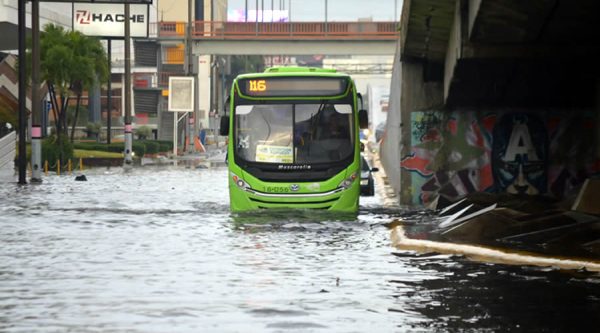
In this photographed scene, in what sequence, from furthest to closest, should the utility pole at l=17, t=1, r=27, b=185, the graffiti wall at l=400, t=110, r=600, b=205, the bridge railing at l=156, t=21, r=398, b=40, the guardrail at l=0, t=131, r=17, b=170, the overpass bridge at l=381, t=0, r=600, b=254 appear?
the bridge railing at l=156, t=21, r=398, b=40, the guardrail at l=0, t=131, r=17, b=170, the utility pole at l=17, t=1, r=27, b=185, the graffiti wall at l=400, t=110, r=600, b=205, the overpass bridge at l=381, t=0, r=600, b=254

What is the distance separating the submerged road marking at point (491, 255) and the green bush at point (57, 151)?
3557 centimetres

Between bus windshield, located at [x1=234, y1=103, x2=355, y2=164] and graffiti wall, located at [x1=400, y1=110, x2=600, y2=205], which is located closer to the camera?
bus windshield, located at [x1=234, y1=103, x2=355, y2=164]

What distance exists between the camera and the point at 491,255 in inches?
697

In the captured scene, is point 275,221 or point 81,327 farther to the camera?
point 275,221

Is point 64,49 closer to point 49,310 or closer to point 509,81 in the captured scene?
point 509,81

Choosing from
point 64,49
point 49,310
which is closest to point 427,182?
point 49,310

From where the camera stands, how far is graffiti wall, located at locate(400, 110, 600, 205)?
29688 mm

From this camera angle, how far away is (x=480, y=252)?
59.4ft

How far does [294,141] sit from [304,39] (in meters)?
63.0

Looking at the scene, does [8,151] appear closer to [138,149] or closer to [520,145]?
[138,149]

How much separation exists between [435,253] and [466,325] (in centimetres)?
713

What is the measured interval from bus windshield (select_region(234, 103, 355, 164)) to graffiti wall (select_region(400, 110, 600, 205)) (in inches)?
158

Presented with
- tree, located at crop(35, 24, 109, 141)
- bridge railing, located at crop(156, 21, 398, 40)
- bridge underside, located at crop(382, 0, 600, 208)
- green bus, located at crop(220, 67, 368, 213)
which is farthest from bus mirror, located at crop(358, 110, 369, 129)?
bridge railing, located at crop(156, 21, 398, 40)

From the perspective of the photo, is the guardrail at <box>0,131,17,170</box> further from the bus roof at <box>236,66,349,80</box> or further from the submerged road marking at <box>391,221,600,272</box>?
the submerged road marking at <box>391,221,600,272</box>
